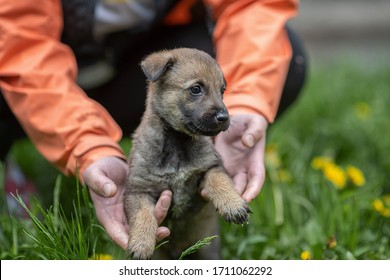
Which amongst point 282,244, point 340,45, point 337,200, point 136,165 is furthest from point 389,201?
point 340,45

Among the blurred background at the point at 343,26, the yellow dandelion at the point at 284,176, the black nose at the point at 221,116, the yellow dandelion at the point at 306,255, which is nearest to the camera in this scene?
the black nose at the point at 221,116

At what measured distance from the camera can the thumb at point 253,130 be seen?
2867mm

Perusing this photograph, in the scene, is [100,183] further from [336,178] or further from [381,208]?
[336,178]

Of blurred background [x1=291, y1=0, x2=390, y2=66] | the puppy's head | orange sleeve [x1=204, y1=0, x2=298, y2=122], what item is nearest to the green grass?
the puppy's head

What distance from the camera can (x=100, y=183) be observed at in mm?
2703

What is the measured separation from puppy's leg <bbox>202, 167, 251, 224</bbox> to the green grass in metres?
0.18

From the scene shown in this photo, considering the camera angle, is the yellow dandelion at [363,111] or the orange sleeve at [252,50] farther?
the yellow dandelion at [363,111]

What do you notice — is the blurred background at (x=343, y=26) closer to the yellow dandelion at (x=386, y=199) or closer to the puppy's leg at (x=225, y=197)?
the yellow dandelion at (x=386, y=199)

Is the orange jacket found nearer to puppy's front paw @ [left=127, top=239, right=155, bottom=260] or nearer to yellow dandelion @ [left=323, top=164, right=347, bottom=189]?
puppy's front paw @ [left=127, top=239, right=155, bottom=260]

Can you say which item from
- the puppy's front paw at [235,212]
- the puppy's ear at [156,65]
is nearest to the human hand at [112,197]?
the puppy's front paw at [235,212]

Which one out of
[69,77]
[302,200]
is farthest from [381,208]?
[69,77]

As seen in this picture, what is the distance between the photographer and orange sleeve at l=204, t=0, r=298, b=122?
3.09 metres

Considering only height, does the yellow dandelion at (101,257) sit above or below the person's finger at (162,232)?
below

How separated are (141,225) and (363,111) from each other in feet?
11.1
